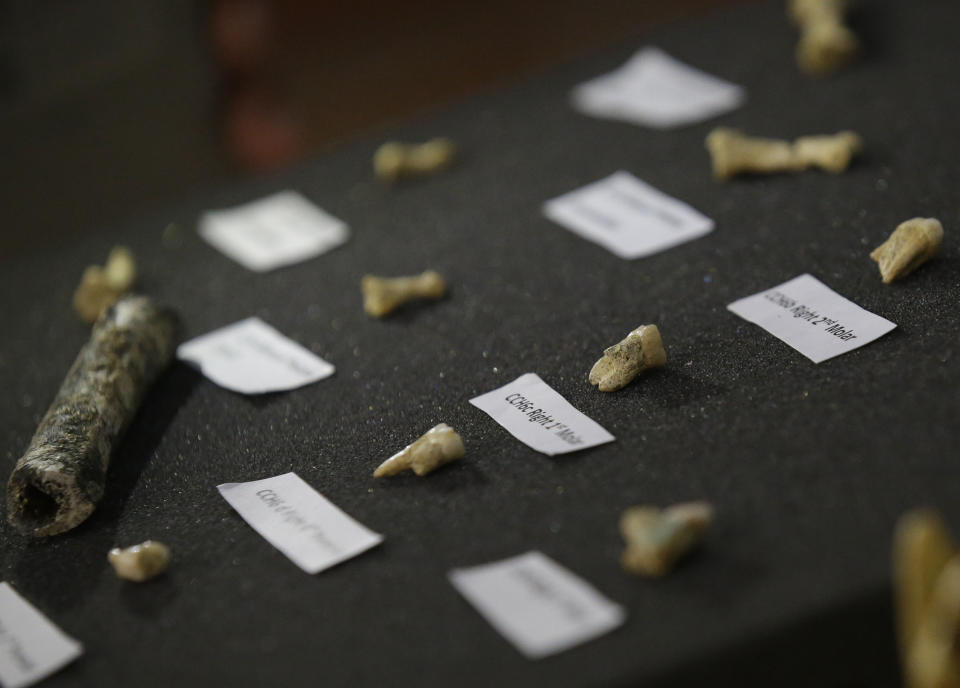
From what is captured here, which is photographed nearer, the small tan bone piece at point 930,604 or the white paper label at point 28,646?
the small tan bone piece at point 930,604

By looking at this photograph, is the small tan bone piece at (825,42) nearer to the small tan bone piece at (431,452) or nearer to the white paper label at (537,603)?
the small tan bone piece at (431,452)

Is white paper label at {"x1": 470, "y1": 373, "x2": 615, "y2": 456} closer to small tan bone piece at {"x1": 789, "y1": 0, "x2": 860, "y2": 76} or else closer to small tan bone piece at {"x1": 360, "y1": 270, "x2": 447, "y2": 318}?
small tan bone piece at {"x1": 360, "y1": 270, "x2": 447, "y2": 318}

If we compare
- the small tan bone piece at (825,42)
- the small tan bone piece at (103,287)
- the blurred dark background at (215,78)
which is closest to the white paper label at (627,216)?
the small tan bone piece at (825,42)

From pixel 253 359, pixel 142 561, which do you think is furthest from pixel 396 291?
pixel 142 561

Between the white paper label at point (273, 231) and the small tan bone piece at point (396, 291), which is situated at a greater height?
the small tan bone piece at point (396, 291)

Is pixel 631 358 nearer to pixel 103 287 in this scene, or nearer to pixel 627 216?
pixel 627 216
